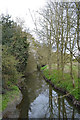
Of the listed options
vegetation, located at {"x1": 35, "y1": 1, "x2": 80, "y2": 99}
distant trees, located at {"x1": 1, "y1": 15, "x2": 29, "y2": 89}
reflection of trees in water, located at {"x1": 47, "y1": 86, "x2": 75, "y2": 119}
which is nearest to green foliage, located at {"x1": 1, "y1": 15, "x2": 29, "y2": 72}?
distant trees, located at {"x1": 1, "y1": 15, "x2": 29, "y2": 89}

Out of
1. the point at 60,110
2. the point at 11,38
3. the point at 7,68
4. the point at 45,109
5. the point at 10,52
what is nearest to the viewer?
the point at 60,110

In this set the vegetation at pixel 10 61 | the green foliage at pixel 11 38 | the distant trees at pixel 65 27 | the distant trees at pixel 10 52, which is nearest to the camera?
the distant trees at pixel 65 27

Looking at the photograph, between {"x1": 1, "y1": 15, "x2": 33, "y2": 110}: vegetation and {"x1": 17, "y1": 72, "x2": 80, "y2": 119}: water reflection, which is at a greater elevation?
{"x1": 1, "y1": 15, "x2": 33, "y2": 110}: vegetation

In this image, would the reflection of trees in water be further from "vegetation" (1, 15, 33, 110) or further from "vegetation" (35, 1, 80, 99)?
"vegetation" (1, 15, 33, 110)

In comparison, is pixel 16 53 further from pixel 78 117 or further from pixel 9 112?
pixel 78 117

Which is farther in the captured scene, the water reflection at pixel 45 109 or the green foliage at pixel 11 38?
the green foliage at pixel 11 38

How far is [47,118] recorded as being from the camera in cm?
680

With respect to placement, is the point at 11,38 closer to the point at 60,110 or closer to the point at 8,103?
the point at 8,103

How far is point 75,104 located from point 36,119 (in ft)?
10.5

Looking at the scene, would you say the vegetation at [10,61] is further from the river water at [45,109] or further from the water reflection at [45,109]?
the water reflection at [45,109]

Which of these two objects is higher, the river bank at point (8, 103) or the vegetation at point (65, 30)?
the vegetation at point (65, 30)

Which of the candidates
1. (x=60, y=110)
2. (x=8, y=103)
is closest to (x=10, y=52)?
(x=8, y=103)

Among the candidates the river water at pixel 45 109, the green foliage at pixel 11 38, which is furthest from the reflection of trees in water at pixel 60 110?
the green foliage at pixel 11 38

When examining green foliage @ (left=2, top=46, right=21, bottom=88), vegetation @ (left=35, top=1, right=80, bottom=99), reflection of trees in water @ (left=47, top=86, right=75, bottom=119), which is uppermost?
vegetation @ (left=35, top=1, right=80, bottom=99)
